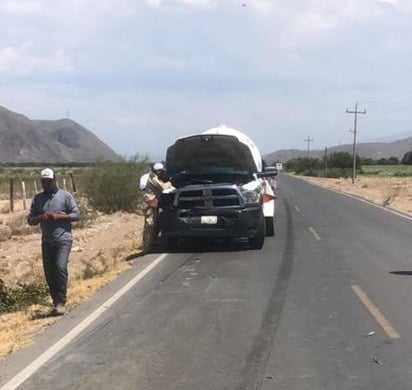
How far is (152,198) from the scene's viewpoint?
15758 mm

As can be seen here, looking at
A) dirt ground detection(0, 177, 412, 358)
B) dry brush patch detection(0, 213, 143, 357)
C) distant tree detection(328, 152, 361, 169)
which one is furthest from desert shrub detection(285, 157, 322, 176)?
dry brush patch detection(0, 213, 143, 357)

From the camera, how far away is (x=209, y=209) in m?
15.6

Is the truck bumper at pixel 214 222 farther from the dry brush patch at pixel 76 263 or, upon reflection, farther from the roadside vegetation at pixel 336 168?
the roadside vegetation at pixel 336 168

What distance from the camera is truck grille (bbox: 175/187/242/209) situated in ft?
51.6

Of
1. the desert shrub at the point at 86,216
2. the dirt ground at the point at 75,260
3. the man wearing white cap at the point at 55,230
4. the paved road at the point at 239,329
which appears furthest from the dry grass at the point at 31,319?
the desert shrub at the point at 86,216

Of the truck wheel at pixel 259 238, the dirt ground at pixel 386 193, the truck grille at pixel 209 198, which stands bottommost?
the dirt ground at pixel 386 193

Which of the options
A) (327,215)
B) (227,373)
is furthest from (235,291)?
(327,215)

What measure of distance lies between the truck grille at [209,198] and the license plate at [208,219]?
0.70ft

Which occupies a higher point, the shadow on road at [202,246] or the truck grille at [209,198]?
the truck grille at [209,198]

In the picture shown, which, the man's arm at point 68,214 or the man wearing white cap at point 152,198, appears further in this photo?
the man wearing white cap at point 152,198

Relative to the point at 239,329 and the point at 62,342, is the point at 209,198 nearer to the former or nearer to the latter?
the point at 239,329

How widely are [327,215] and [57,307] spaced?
1811 cm

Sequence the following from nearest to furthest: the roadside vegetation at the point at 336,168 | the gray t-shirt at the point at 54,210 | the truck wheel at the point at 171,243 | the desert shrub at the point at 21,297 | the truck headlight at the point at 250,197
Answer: the gray t-shirt at the point at 54,210 → the desert shrub at the point at 21,297 → the truck headlight at the point at 250,197 → the truck wheel at the point at 171,243 → the roadside vegetation at the point at 336,168

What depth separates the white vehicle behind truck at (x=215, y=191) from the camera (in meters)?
15.6
